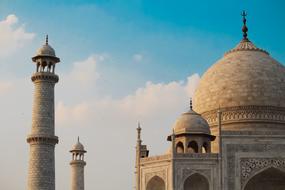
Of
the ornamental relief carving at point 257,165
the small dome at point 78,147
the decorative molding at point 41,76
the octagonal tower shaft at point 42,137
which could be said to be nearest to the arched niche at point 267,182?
the ornamental relief carving at point 257,165

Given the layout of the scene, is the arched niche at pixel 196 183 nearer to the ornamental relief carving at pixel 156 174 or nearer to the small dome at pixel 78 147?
the ornamental relief carving at pixel 156 174

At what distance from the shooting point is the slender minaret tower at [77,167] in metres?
32.2

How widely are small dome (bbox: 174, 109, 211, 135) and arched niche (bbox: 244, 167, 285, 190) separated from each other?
7.82 feet

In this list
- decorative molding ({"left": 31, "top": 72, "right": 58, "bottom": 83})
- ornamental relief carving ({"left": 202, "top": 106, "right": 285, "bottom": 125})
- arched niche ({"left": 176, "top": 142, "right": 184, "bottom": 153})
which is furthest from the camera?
ornamental relief carving ({"left": 202, "top": 106, "right": 285, "bottom": 125})

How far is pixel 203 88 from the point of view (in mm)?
28328

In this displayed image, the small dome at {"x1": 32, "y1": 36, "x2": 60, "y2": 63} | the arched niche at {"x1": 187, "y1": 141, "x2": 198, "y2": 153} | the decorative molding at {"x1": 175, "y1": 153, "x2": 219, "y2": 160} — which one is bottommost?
the decorative molding at {"x1": 175, "y1": 153, "x2": 219, "y2": 160}

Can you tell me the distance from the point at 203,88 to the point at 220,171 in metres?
5.56

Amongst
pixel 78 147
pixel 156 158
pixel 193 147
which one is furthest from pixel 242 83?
pixel 78 147

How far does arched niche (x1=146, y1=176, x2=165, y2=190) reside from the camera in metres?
24.7

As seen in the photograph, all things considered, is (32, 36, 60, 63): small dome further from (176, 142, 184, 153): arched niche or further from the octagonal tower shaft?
(176, 142, 184, 153): arched niche

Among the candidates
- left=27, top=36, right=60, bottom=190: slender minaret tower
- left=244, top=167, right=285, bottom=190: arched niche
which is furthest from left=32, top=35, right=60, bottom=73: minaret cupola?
left=244, top=167, right=285, bottom=190: arched niche

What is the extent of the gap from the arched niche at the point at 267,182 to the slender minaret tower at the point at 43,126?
280 inches

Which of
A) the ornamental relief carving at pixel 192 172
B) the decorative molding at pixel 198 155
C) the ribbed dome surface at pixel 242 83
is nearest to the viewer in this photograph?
the ornamental relief carving at pixel 192 172

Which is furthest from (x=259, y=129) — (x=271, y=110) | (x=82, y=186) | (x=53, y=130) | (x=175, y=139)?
(x=82, y=186)
